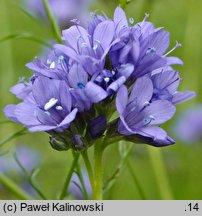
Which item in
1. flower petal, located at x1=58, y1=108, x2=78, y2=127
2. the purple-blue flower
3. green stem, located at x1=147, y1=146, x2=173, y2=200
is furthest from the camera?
the purple-blue flower

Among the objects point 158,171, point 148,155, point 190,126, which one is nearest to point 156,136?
point 158,171

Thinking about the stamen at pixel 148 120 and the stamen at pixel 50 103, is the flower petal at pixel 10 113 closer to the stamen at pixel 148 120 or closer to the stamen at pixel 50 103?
the stamen at pixel 50 103

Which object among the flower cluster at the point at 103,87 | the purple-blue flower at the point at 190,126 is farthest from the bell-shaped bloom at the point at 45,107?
the purple-blue flower at the point at 190,126

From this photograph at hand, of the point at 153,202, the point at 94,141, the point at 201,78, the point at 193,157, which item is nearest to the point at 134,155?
the point at 193,157

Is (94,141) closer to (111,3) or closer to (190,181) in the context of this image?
(111,3)

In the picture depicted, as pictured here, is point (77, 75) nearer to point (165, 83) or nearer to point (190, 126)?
point (165, 83)

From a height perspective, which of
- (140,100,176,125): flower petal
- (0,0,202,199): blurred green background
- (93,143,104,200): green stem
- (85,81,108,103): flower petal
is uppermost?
(85,81,108,103): flower petal

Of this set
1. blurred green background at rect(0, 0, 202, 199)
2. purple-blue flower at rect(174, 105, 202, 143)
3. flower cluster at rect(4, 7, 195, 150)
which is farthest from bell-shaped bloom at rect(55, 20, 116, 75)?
purple-blue flower at rect(174, 105, 202, 143)

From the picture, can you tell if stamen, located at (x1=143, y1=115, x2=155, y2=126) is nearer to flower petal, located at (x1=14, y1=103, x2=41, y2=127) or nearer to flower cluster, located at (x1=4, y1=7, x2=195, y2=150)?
flower cluster, located at (x1=4, y1=7, x2=195, y2=150)
